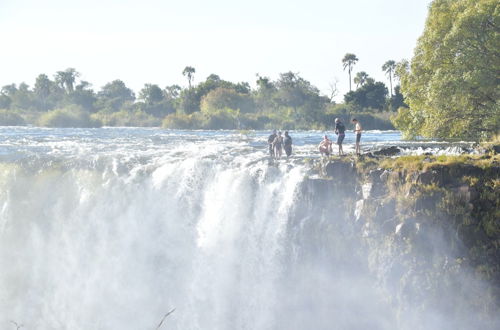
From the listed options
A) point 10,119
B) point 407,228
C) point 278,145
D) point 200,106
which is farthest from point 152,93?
point 407,228

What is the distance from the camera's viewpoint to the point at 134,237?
79.8ft

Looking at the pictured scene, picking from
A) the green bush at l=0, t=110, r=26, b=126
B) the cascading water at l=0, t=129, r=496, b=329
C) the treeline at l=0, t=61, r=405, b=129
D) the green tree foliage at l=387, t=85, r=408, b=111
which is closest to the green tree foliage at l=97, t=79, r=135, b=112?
the treeline at l=0, t=61, r=405, b=129

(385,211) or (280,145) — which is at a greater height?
(280,145)

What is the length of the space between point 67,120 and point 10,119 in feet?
45.9

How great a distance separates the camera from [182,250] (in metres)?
23.1

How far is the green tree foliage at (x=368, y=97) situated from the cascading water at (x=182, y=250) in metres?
65.8

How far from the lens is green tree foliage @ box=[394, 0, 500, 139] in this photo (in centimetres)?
2514

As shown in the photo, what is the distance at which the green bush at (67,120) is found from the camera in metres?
80.1

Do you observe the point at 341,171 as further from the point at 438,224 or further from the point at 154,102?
the point at 154,102

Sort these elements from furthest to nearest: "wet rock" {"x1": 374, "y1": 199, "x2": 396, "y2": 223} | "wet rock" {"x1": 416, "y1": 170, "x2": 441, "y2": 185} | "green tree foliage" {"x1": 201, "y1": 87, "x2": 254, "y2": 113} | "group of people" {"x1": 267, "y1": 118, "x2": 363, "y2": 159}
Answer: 1. "green tree foliage" {"x1": 201, "y1": 87, "x2": 254, "y2": 113}
2. "group of people" {"x1": 267, "y1": 118, "x2": 363, "y2": 159}
3. "wet rock" {"x1": 374, "y1": 199, "x2": 396, "y2": 223}
4. "wet rock" {"x1": 416, "y1": 170, "x2": 441, "y2": 185}

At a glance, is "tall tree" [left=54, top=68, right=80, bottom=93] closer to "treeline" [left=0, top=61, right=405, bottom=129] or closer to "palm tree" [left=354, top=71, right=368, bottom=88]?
"treeline" [left=0, top=61, right=405, bottom=129]

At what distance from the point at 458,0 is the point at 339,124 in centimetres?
972

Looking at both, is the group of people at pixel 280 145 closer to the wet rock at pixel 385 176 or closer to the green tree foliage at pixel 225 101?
the wet rock at pixel 385 176

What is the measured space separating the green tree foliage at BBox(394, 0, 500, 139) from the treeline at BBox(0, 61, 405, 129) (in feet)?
151
